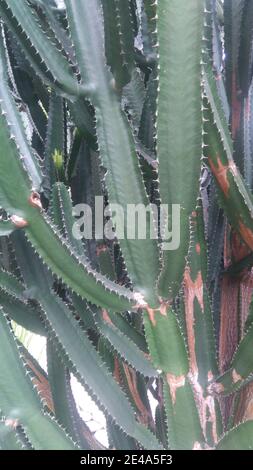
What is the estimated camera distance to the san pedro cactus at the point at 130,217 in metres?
0.77

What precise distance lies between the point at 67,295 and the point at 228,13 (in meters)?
0.66

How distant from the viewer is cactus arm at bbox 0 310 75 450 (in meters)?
0.80

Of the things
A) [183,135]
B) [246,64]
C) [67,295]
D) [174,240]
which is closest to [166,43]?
[183,135]

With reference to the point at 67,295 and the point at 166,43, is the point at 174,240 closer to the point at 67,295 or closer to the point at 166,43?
the point at 166,43

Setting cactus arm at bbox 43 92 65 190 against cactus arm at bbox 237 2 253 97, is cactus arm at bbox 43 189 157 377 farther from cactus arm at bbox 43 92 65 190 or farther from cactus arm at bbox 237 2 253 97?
cactus arm at bbox 237 2 253 97

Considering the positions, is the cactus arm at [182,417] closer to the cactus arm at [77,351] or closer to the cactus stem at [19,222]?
the cactus arm at [77,351]

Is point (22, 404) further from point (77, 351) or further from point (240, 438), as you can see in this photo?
point (240, 438)

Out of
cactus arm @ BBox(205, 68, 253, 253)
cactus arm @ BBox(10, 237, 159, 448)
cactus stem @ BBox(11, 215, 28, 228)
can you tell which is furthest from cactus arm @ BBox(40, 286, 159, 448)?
cactus arm @ BBox(205, 68, 253, 253)

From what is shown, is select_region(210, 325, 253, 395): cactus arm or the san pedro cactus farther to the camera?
select_region(210, 325, 253, 395): cactus arm

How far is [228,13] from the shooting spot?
43.7 inches

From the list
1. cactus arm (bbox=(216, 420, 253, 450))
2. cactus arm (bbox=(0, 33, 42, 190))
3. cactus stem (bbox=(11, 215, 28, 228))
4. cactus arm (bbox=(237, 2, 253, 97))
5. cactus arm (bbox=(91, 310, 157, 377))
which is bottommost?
cactus arm (bbox=(216, 420, 253, 450))

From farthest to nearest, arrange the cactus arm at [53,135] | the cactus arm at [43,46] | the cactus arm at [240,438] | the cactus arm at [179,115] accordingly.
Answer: the cactus arm at [53,135], the cactus arm at [43,46], the cactus arm at [240,438], the cactus arm at [179,115]

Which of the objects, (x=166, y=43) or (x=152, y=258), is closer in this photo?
(x=166, y=43)

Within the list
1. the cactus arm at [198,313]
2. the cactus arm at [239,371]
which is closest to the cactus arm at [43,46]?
the cactus arm at [198,313]
